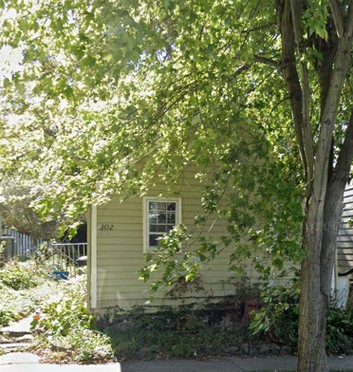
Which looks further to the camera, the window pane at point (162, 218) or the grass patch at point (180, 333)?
the window pane at point (162, 218)

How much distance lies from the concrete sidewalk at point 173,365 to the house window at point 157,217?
2.52 m

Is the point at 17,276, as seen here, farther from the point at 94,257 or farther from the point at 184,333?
the point at 184,333

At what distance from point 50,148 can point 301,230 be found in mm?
3088

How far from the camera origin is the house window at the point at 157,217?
8898 millimetres

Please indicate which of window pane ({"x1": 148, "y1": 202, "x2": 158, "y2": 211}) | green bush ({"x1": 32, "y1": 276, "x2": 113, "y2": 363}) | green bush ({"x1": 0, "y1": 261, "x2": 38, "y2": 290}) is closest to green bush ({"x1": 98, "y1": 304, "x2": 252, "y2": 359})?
green bush ({"x1": 32, "y1": 276, "x2": 113, "y2": 363})

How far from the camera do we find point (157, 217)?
908 centimetres

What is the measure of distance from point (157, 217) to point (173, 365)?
309 cm

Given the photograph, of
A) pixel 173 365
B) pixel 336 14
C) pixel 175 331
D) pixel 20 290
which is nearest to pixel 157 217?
pixel 175 331

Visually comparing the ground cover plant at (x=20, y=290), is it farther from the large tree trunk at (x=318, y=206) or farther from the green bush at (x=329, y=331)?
the large tree trunk at (x=318, y=206)

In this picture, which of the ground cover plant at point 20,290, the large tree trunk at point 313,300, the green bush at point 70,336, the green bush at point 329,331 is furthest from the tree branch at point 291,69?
the ground cover plant at point 20,290

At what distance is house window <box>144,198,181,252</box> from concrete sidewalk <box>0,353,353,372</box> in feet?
8.25

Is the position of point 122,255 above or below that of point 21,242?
above

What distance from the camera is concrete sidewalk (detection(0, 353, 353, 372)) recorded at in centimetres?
639

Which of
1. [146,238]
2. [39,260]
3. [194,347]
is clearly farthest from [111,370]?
[39,260]
